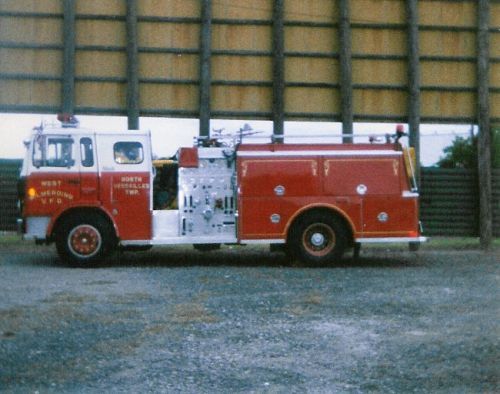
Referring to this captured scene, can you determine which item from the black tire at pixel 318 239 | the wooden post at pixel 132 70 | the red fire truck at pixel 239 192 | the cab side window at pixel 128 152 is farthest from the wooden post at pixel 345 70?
the cab side window at pixel 128 152

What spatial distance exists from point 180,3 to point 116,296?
10162 millimetres

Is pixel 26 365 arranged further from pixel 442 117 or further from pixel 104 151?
pixel 442 117

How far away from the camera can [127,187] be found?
1420 centimetres

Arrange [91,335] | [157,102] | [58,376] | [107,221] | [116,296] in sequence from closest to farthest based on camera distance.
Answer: [58,376] → [91,335] → [116,296] → [107,221] → [157,102]

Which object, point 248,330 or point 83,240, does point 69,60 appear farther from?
point 248,330

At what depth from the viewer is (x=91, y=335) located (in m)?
7.83

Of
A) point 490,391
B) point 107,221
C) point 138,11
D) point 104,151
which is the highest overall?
point 138,11

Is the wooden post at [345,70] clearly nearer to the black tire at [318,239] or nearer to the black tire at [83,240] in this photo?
the black tire at [318,239]

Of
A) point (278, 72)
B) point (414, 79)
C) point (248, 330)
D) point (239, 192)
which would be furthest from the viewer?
point (414, 79)

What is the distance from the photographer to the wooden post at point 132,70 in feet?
60.1

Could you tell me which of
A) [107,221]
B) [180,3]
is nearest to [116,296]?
[107,221]

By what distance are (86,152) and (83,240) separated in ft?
4.91

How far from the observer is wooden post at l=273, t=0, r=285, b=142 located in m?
18.7

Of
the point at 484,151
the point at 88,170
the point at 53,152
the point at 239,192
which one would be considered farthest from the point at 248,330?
the point at 484,151
